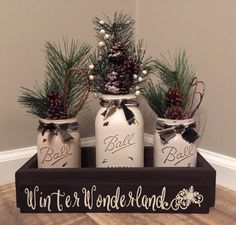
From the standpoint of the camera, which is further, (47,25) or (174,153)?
(47,25)

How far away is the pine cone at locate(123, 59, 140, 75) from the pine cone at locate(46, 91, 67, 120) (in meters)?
0.22

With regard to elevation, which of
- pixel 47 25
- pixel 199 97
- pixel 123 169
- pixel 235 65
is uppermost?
pixel 47 25

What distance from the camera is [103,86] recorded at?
1015mm

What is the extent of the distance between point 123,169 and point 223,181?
42cm

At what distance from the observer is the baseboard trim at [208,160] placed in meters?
1.08

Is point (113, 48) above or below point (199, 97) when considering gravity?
above

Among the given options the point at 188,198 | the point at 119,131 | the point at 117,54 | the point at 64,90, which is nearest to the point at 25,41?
the point at 64,90

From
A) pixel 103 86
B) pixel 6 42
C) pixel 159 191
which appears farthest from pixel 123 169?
pixel 6 42

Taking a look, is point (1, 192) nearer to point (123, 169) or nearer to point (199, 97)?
point (123, 169)

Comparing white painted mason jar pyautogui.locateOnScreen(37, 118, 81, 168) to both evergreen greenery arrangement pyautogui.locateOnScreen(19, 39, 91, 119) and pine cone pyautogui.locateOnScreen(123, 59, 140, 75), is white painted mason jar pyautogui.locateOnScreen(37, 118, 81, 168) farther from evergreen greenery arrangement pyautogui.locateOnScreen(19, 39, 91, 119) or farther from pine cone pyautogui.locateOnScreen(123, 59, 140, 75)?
pine cone pyautogui.locateOnScreen(123, 59, 140, 75)

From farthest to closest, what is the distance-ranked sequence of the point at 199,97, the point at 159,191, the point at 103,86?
the point at 199,97 < the point at 103,86 < the point at 159,191

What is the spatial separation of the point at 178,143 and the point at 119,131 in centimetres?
18

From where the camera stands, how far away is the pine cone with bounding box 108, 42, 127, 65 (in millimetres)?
956

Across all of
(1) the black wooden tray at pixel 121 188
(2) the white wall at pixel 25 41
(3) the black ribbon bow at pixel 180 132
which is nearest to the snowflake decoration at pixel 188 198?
(1) the black wooden tray at pixel 121 188
